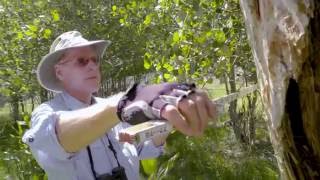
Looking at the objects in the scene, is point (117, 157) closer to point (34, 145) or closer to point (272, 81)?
point (34, 145)

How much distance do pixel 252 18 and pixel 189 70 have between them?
2.87 metres

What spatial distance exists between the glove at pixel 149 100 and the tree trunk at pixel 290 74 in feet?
0.82

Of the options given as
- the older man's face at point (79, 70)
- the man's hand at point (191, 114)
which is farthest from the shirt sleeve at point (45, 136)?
the man's hand at point (191, 114)

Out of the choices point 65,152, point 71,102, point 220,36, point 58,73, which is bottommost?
point 65,152

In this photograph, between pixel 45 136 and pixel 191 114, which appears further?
pixel 45 136

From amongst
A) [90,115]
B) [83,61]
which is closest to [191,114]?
[90,115]

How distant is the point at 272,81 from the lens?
137 centimetres

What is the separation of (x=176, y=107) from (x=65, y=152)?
2.36 ft

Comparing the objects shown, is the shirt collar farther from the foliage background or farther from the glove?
the foliage background

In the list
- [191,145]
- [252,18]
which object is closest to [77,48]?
[252,18]

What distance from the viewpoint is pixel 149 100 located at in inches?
49.3

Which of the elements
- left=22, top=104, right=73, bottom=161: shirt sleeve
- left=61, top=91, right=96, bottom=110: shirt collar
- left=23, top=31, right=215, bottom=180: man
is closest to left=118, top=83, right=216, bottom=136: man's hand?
left=23, top=31, right=215, bottom=180: man

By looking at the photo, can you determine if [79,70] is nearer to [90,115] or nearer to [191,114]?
[90,115]

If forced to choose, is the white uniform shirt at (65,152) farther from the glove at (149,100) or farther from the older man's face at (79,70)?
the glove at (149,100)
